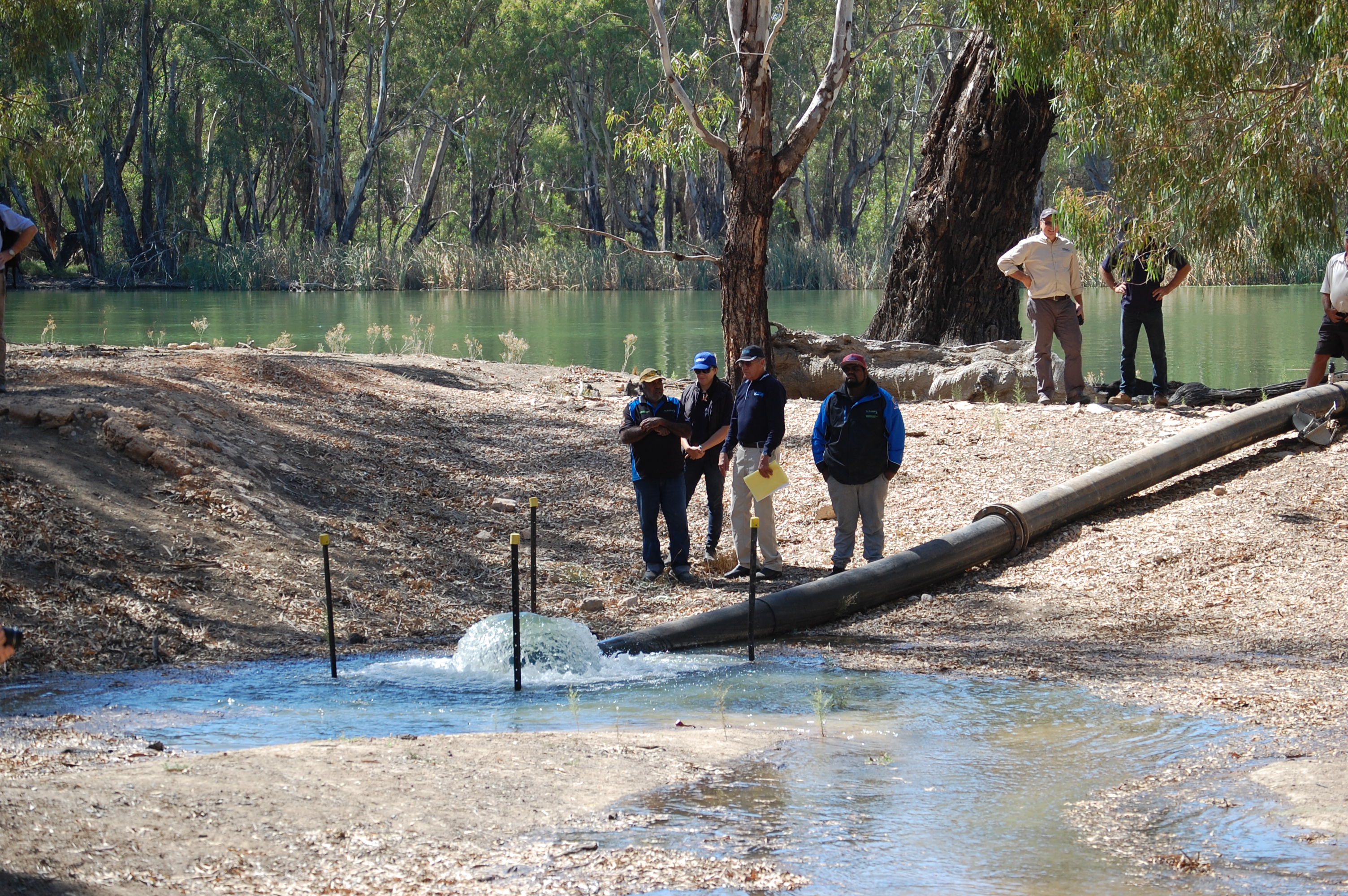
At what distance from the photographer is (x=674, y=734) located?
6.45 m

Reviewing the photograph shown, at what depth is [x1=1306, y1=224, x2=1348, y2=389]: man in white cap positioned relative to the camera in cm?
1202

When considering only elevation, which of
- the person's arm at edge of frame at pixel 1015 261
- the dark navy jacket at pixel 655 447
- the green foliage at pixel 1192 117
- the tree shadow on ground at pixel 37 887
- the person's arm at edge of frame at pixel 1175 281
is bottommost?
the tree shadow on ground at pixel 37 887

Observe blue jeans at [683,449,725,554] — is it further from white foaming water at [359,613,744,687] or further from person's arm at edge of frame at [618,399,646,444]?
white foaming water at [359,613,744,687]

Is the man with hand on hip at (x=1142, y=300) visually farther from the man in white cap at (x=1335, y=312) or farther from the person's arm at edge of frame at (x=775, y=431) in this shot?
the person's arm at edge of frame at (x=775, y=431)

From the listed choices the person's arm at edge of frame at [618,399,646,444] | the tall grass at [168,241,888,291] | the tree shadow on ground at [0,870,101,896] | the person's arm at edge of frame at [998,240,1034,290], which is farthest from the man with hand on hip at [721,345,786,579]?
the tall grass at [168,241,888,291]

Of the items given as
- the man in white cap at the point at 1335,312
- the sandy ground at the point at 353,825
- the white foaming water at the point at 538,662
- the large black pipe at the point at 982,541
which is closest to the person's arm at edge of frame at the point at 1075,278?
the large black pipe at the point at 982,541

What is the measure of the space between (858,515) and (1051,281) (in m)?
4.70

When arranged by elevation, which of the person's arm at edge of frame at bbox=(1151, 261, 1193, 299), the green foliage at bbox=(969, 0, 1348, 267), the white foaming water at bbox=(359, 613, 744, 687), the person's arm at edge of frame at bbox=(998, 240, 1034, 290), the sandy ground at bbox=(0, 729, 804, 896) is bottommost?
the white foaming water at bbox=(359, 613, 744, 687)

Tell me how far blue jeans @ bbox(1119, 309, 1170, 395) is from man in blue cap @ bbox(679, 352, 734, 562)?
557cm

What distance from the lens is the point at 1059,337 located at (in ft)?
47.0

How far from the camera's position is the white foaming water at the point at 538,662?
784 centimetres

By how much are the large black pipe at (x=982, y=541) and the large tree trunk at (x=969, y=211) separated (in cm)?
562

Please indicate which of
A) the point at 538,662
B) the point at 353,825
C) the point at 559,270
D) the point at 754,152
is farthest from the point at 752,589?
the point at 559,270

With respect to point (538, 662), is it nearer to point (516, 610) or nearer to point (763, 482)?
point (516, 610)
